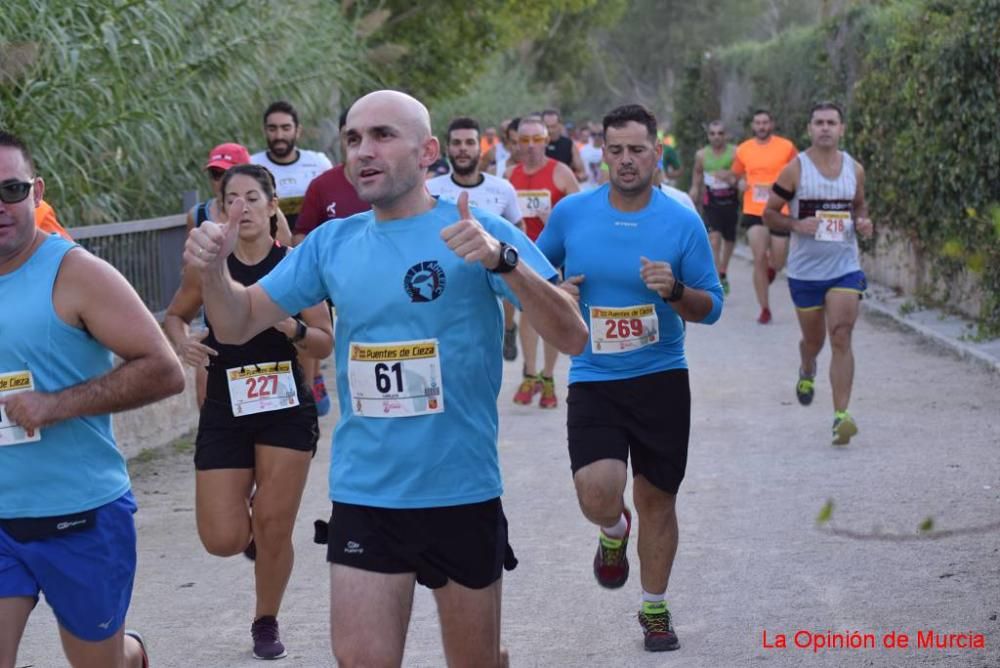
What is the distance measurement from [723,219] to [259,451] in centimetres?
1439

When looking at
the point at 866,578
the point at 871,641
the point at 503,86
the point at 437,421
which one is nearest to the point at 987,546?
the point at 866,578

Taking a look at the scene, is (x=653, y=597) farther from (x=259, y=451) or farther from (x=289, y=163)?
(x=289, y=163)

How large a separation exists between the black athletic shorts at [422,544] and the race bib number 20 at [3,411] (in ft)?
2.79

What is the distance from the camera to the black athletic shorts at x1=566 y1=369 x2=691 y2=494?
21.4 feet

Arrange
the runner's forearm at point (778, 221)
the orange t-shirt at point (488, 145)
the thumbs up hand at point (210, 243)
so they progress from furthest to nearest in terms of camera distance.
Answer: the orange t-shirt at point (488, 145) → the runner's forearm at point (778, 221) → the thumbs up hand at point (210, 243)

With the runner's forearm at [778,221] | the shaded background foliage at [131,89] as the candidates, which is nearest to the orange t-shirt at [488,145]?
the shaded background foliage at [131,89]

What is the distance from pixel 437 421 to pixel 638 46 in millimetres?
89296

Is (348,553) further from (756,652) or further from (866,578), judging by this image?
(866,578)

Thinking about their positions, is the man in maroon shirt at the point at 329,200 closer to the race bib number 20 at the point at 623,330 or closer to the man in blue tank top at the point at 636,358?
the man in blue tank top at the point at 636,358

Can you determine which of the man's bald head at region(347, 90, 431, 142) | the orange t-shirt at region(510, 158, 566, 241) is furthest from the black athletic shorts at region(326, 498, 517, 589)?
the orange t-shirt at region(510, 158, 566, 241)

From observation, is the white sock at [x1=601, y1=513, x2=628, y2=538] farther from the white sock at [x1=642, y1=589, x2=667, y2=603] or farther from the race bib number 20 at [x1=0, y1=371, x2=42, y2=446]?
the race bib number 20 at [x1=0, y1=371, x2=42, y2=446]

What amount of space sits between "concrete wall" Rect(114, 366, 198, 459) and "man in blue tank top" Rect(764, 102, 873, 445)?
13.0 ft

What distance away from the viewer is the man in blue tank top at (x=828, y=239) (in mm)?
10648

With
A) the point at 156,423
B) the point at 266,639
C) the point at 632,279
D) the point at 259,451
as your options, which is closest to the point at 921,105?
the point at 156,423
